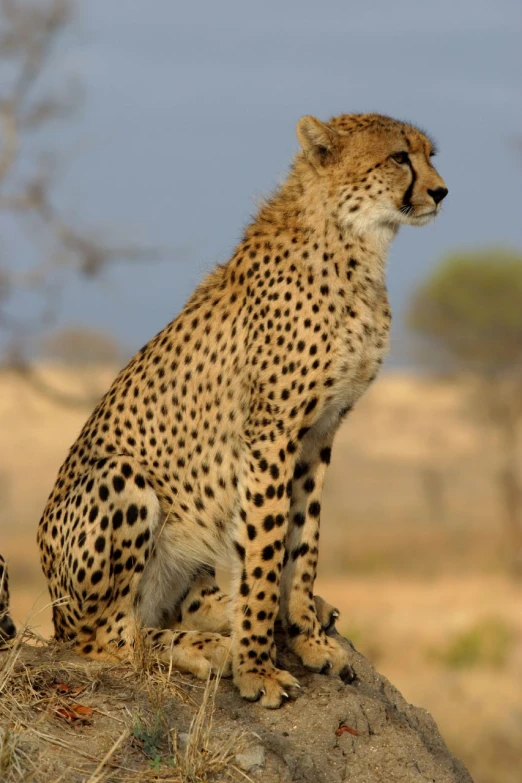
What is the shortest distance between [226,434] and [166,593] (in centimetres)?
59

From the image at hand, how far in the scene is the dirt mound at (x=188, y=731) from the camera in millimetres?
3365

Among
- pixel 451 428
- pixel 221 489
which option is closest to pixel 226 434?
pixel 221 489

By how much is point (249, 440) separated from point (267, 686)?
30.1 inches

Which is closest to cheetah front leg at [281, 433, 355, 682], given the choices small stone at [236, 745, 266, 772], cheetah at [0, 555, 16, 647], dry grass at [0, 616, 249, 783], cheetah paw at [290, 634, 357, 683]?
cheetah paw at [290, 634, 357, 683]

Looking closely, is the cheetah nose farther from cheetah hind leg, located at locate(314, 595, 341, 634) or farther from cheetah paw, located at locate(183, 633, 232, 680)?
cheetah paw, located at locate(183, 633, 232, 680)

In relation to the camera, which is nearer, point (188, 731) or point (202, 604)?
point (188, 731)

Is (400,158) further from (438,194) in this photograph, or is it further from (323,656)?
(323,656)

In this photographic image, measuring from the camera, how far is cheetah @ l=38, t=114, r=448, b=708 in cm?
407

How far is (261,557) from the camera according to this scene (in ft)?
13.3

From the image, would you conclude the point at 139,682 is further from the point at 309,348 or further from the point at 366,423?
the point at 366,423

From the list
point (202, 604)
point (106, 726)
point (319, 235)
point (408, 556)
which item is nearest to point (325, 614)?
point (202, 604)

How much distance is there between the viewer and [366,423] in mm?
37375

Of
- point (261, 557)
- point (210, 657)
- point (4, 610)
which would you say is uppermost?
point (261, 557)

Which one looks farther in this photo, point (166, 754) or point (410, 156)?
point (410, 156)
